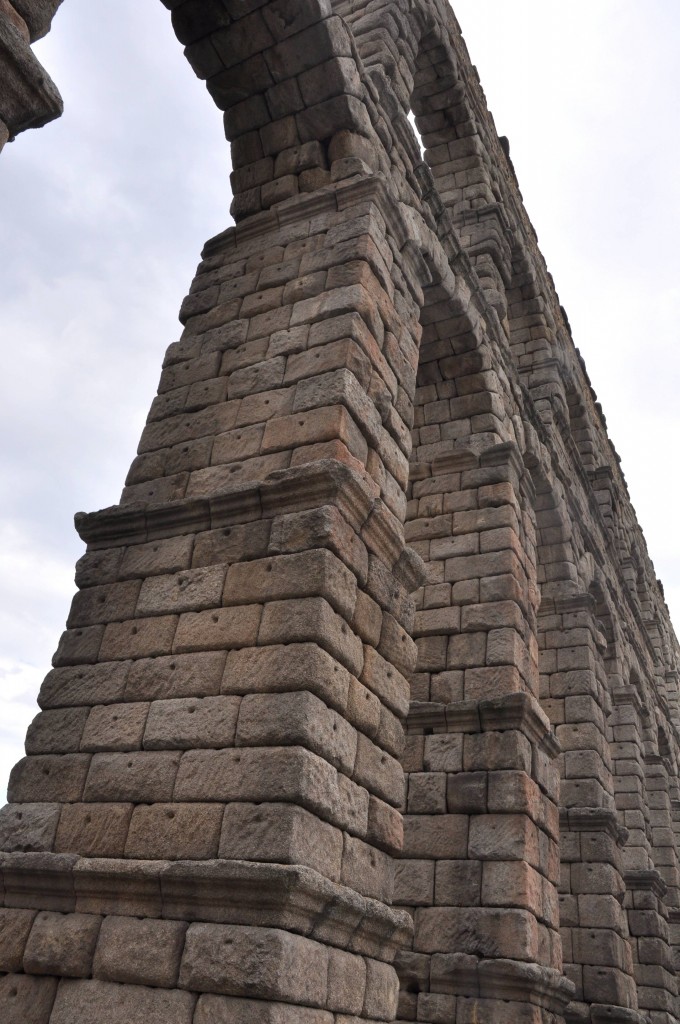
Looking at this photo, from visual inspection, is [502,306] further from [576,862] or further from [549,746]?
[576,862]

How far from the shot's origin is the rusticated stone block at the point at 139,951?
3322mm

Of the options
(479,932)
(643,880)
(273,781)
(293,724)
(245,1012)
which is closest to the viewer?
(245,1012)

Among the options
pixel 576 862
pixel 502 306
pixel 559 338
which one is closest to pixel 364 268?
pixel 502 306

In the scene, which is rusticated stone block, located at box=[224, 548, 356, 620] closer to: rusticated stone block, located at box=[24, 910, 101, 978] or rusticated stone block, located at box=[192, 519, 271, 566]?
rusticated stone block, located at box=[192, 519, 271, 566]

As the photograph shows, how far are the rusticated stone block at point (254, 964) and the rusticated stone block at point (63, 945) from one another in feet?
1.75

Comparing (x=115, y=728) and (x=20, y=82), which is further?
(x=115, y=728)

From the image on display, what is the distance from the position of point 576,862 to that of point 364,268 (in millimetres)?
6626

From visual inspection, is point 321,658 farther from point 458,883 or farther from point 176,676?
point 458,883

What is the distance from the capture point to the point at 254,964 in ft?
10.3

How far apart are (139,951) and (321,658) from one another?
146cm

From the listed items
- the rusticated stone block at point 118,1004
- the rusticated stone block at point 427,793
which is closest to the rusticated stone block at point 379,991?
the rusticated stone block at point 118,1004

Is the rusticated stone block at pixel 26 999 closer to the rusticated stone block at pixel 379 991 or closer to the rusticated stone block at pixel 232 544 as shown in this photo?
the rusticated stone block at pixel 379 991

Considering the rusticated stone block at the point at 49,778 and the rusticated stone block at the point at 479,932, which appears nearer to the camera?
the rusticated stone block at the point at 49,778

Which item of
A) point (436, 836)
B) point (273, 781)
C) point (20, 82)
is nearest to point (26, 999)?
point (273, 781)
